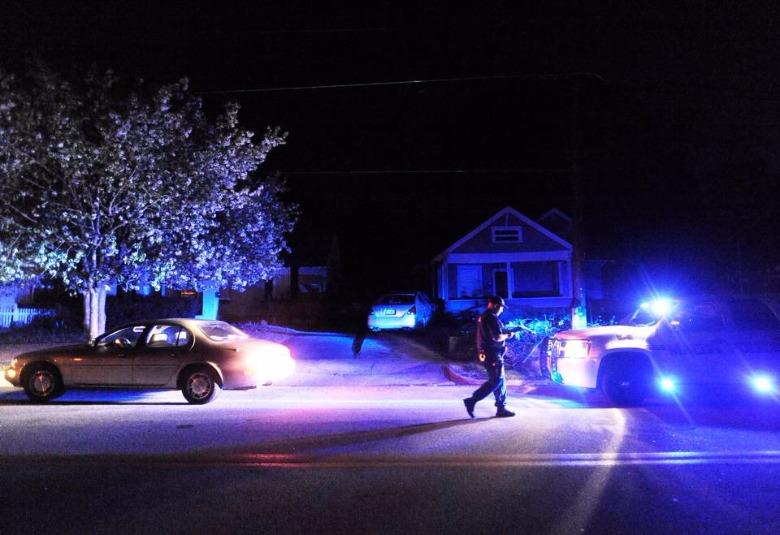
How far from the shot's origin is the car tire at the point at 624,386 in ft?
30.7

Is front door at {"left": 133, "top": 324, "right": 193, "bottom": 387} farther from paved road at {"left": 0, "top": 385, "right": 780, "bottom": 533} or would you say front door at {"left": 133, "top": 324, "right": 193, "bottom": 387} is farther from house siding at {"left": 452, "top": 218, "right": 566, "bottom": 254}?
house siding at {"left": 452, "top": 218, "right": 566, "bottom": 254}

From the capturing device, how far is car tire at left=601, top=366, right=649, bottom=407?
937cm

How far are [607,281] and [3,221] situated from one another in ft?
84.3

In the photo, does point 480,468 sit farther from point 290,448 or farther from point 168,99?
point 168,99

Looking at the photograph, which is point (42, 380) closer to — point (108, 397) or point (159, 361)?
point (108, 397)

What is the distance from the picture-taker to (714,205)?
1057 inches

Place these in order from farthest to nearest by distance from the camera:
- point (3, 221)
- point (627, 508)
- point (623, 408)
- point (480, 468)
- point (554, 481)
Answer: point (3, 221), point (623, 408), point (480, 468), point (554, 481), point (627, 508)

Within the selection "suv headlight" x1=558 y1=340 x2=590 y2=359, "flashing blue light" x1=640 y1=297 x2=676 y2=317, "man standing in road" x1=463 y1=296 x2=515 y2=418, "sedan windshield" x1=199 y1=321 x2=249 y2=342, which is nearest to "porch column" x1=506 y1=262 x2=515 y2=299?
"flashing blue light" x1=640 y1=297 x2=676 y2=317

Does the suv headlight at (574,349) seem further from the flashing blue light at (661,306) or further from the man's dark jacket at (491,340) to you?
the man's dark jacket at (491,340)

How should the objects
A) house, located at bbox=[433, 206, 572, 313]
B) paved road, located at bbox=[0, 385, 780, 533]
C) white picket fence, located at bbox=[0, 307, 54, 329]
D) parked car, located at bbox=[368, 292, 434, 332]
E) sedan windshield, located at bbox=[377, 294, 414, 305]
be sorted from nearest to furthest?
1. paved road, located at bbox=[0, 385, 780, 533]
2. white picket fence, located at bbox=[0, 307, 54, 329]
3. parked car, located at bbox=[368, 292, 434, 332]
4. sedan windshield, located at bbox=[377, 294, 414, 305]
5. house, located at bbox=[433, 206, 572, 313]

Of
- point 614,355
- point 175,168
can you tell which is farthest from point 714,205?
point 175,168

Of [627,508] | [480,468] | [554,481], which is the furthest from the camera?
[480,468]

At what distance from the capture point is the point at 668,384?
29.7 ft

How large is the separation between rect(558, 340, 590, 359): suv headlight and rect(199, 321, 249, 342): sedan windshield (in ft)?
18.5
